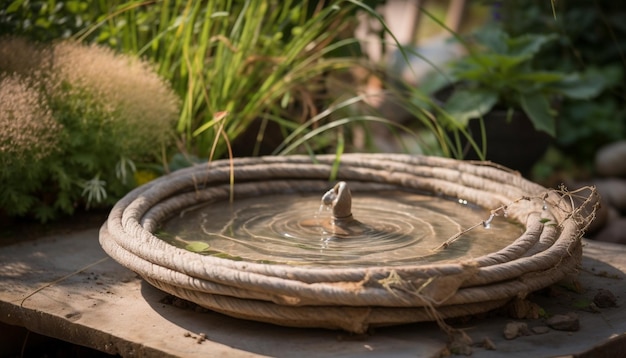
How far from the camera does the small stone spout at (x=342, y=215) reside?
2400mm

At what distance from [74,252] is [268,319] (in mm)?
935

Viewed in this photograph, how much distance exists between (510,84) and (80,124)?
191 cm

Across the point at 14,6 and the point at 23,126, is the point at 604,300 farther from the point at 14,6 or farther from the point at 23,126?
the point at 14,6

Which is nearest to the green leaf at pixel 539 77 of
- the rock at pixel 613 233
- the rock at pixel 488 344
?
the rock at pixel 613 233

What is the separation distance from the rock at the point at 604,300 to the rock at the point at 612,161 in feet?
9.61

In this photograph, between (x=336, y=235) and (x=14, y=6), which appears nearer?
(x=336, y=235)

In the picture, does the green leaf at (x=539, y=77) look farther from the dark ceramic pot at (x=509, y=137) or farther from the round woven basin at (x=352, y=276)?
the round woven basin at (x=352, y=276)

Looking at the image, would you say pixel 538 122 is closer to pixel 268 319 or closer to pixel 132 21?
pixel 132 21

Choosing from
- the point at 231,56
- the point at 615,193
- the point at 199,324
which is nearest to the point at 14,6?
the point at 231,56

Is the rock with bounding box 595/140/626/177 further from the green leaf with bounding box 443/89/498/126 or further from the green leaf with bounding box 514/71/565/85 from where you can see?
the green leaf with bounding box 443/89/498/126

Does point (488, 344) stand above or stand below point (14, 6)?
below

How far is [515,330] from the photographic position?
187 centimetres

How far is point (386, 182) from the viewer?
9.58 ft

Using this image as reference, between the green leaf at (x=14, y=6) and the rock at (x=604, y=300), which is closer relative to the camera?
the rock at (x=604, y=300)
